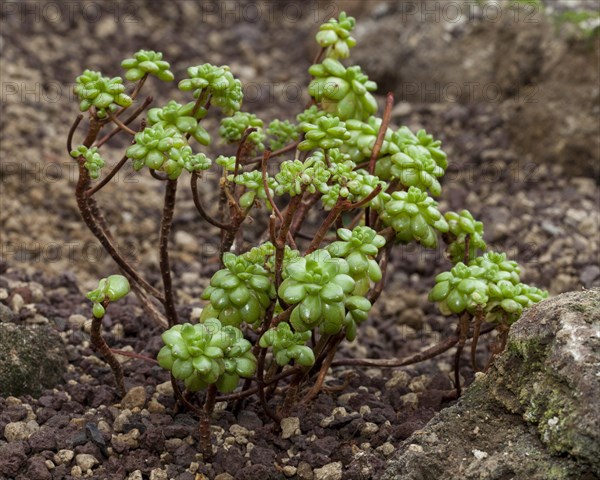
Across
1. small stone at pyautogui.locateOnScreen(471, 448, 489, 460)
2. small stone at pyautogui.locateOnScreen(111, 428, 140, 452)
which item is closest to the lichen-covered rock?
small stone at pyautogui.locateOnScreen(471, 448, 489, 460)

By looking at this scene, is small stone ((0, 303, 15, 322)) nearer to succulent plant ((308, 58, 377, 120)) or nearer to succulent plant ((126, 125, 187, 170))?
succulent plant ((126, 125, 187, 170))

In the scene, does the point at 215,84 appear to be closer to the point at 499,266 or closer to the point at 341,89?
the point at 341,89

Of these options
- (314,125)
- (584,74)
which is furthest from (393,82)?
(314,125)

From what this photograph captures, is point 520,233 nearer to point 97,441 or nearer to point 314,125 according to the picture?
point 314,125

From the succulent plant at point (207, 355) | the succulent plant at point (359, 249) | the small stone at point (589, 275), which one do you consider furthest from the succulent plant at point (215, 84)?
the small stone at point (589, 275)

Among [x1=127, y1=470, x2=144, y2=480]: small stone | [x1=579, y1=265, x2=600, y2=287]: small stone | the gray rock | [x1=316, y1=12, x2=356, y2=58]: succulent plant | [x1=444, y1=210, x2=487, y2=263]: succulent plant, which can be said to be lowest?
[x1=127, y1=470, x2=144, y2=480]: small stone

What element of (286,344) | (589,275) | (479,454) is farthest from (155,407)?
(589,275)
